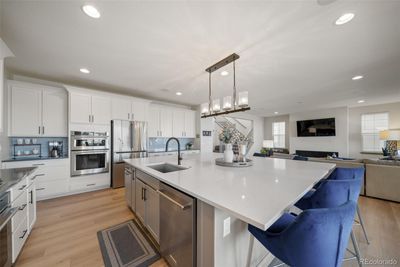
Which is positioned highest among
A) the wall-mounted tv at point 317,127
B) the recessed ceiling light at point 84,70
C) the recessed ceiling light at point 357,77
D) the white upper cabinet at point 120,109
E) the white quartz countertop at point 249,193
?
the recessed ceiling light at point 84,70

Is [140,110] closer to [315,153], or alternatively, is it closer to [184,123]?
[184,123]

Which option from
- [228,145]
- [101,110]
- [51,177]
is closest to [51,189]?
[51,177]

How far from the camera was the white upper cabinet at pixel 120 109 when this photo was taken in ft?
12.7

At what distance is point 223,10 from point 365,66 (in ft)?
9.58

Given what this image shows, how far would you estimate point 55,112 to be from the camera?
326 cm

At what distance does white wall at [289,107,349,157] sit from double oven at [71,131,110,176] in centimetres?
820

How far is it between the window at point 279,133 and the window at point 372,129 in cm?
307

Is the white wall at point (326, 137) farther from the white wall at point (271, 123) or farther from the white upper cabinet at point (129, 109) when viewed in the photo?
the white upper cabinet at point (129, 109)

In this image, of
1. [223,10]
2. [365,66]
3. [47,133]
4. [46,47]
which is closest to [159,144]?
[47,133]

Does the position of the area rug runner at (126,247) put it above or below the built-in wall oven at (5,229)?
below

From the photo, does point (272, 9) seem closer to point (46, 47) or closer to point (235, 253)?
point (235, 253)

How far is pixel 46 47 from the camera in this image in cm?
211

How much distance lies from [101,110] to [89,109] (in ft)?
0.78

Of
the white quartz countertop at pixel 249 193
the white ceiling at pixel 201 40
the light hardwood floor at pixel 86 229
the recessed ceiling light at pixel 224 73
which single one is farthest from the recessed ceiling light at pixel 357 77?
the white quartz countertop at pixel 249 193
